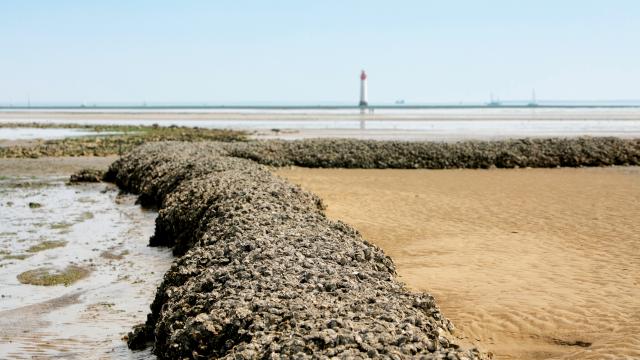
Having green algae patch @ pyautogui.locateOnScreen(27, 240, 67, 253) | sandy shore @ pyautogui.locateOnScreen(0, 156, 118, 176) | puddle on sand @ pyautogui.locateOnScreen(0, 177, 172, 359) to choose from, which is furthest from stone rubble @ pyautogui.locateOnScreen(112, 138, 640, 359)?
sandy shore @ pyautogui.locateOnScreen(0, 156, 118, 176)

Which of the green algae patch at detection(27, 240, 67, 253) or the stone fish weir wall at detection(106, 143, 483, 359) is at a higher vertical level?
the stone fish weir wall at detection(106, 143, 483, 359)

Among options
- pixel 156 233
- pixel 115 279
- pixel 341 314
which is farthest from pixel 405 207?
pixel 341 314

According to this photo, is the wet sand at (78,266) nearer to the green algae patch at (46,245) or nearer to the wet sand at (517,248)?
the green algae patch at (46,245)

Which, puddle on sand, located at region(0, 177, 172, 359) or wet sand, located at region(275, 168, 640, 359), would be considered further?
puddle on sand, located at region(0, 177, 172, 359)

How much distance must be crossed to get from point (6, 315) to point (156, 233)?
16.0 feet

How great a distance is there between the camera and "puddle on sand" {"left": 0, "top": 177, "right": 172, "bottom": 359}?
28.3ft

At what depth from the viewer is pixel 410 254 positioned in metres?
12.8

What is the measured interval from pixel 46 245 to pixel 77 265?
1.95m

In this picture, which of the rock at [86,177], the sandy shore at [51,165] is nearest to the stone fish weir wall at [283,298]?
the rock at [86,177]

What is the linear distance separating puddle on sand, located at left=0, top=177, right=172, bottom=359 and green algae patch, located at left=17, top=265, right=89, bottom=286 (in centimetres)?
A: 14

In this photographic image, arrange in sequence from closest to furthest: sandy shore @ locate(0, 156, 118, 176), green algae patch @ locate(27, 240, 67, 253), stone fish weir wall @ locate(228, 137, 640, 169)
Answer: green algae patch @ locate(27, 240, 67, 253)
stone fish weir wall @ locate(228, 137, 640, 169)
sandy shore @ locate(0, 156, 118, 176)

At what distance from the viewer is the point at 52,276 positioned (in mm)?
11617

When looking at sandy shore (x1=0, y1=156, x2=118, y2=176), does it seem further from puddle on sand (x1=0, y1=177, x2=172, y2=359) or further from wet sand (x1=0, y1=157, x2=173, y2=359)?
→ puddle on sand (x1=0, y1=177, x2=172, y2=359)

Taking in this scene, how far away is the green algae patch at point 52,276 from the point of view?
11.3 metres
